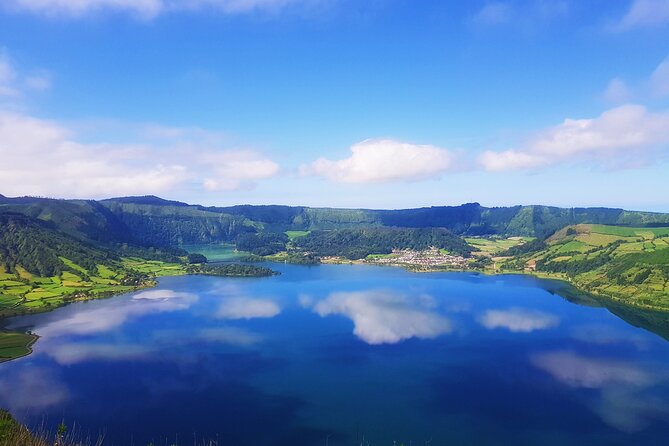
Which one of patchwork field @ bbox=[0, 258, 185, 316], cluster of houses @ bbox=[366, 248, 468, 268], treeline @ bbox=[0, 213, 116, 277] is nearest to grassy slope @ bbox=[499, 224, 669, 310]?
cluster of houses @ bbox=[366, 248, 468, 268]

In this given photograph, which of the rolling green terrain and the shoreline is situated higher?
the rolling green terrain

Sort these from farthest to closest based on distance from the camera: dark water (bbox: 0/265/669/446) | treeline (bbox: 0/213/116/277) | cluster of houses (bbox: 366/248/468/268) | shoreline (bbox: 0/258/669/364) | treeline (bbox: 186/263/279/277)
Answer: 1. cluster of houses (bbox: 366/248/468/268)
2. treeline (bbox: 186/263/279/277)
3. treeline (bbox: 0/213/116/277)
4. shoreline (bbox: 0/258/669/364)
5. dark water (bbox: 0/265/669/446)

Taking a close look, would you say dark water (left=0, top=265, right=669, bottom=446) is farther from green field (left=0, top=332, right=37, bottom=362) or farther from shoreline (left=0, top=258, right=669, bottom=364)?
shoreline (left=0, top=258, right=669, bottom=364)

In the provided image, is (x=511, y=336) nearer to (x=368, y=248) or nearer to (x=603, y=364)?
(x=603, y=364)

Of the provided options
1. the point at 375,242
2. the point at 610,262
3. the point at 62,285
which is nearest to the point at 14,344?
the point at 62,285

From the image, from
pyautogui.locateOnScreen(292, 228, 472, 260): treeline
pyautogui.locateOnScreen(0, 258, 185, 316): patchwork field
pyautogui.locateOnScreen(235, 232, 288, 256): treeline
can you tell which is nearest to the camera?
pyautogui.locateOnScreen(0, 258, 185, 316): patchwork field

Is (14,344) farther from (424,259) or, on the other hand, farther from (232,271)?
(424,259)

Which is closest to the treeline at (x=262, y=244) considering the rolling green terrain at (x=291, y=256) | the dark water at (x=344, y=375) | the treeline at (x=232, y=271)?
the rolling green terrain at (x=291, y=256)
